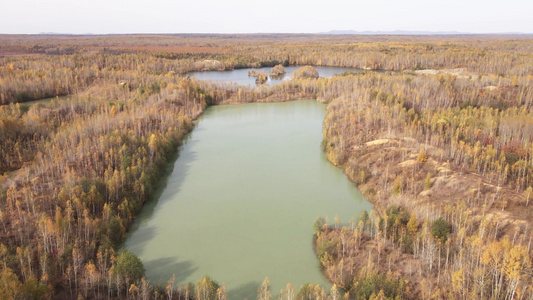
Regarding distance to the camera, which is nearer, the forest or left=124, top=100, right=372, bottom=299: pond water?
the forest

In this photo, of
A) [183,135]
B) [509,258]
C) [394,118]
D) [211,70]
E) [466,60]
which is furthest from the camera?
[211,70]

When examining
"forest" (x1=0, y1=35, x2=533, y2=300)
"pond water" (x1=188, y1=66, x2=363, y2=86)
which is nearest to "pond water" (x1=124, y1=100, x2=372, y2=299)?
"forest" (x1=0, y1=35, x2=533, y2=300)

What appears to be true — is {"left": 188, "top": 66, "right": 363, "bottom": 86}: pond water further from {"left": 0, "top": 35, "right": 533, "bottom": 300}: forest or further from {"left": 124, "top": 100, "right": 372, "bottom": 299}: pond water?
{"left": 124, "top": 100, "right": 372, "bottom": 299}: pond water

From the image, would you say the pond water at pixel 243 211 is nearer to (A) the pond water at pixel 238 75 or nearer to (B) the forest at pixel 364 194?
(B) the forest at pixel 364 194

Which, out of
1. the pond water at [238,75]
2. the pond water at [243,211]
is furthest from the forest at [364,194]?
the pond water at [238,75]

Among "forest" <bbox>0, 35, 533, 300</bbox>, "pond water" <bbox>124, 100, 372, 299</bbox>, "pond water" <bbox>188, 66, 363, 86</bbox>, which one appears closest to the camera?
"forest" <bbox>0, 35, 533, 300</bbox>

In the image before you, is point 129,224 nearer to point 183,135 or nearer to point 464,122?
point 183,135

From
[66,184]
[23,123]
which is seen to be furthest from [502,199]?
[23,123]

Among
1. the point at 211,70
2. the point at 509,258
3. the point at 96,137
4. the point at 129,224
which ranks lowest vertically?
the point at 129,224

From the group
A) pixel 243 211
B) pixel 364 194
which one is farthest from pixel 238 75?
pixel 243 211
